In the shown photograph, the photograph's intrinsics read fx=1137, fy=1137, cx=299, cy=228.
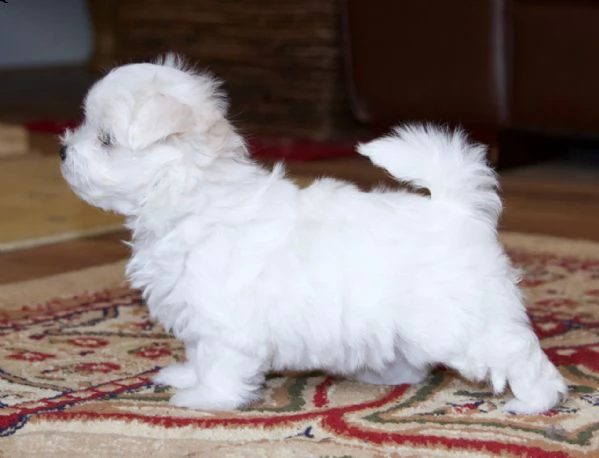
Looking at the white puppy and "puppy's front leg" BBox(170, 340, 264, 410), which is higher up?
the white puppy

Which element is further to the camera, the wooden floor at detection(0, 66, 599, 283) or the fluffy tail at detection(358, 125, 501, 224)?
the wooden floor at detection(0, 66, 599, 283)

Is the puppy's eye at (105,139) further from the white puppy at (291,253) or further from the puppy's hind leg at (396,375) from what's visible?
the puppy's hind leg at (396,375)

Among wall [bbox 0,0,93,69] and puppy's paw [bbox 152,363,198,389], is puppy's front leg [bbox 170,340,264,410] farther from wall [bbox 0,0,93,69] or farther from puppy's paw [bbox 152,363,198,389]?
wall [bbox 0,0,93,69]

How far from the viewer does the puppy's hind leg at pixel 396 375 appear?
5.13ft

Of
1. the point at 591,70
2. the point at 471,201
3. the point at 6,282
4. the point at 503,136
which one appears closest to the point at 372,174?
the point at 503,136

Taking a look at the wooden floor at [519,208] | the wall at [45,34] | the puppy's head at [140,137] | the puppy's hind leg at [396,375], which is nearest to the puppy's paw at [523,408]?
the puppy's hind leg at [396,375]

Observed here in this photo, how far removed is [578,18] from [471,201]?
81.5 inches

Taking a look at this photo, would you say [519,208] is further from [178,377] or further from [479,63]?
[178,377]

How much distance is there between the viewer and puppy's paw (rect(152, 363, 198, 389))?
61.1 inches

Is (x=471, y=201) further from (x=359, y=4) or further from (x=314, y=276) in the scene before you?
(x=359, y=4)

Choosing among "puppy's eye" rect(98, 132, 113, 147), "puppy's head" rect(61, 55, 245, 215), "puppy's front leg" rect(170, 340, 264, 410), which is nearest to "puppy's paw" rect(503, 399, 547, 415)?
"puppy's front leg" rect(170, 340, 264, 410)

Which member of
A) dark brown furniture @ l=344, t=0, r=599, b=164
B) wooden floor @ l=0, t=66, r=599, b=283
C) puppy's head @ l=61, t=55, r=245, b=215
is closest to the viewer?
puppy's head @ l=61, t=55, r=245, b=215

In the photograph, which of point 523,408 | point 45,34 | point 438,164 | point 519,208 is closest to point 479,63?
point 519,208

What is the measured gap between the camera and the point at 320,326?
141 cm
